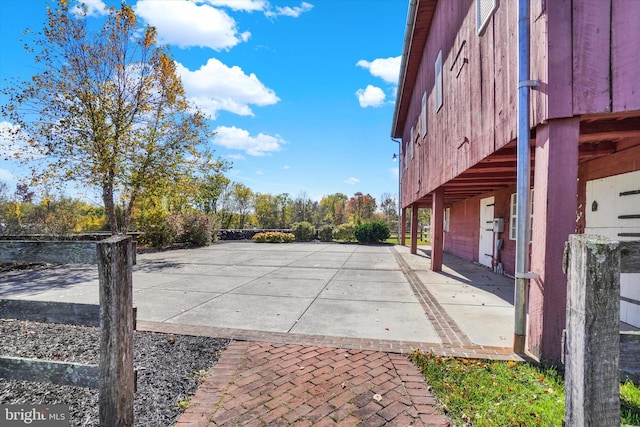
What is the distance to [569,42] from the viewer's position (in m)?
2.75

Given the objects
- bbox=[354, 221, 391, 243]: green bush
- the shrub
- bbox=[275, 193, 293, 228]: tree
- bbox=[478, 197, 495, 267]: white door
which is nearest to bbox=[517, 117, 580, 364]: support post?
bbox=[478, 197, 495, 267]: white door

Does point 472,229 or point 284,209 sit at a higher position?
point 284,209

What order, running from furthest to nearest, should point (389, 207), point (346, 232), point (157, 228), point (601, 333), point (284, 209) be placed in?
point (389, 207), point (284, 209), point (346, 232), point (157, 228), point (601, 333)

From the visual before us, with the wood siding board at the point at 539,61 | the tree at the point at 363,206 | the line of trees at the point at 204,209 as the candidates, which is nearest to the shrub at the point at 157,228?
the line of trees at the point at 204,209

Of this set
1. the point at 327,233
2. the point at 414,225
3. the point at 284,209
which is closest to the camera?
the point at 414,225

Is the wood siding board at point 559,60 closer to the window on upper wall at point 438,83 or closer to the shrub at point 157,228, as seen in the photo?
the window on upper wall at point 438,83

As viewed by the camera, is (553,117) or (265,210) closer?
(553,117)

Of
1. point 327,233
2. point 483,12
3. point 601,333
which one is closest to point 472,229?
point 483,12

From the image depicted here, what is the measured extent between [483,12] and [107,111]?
426 inches

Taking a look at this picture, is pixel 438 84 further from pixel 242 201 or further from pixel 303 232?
pixel 242 201

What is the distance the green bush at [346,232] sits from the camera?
832 inches

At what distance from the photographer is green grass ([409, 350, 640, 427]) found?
7.04 feet

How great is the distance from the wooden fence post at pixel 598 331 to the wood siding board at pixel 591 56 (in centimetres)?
219

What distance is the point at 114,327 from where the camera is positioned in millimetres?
1632
